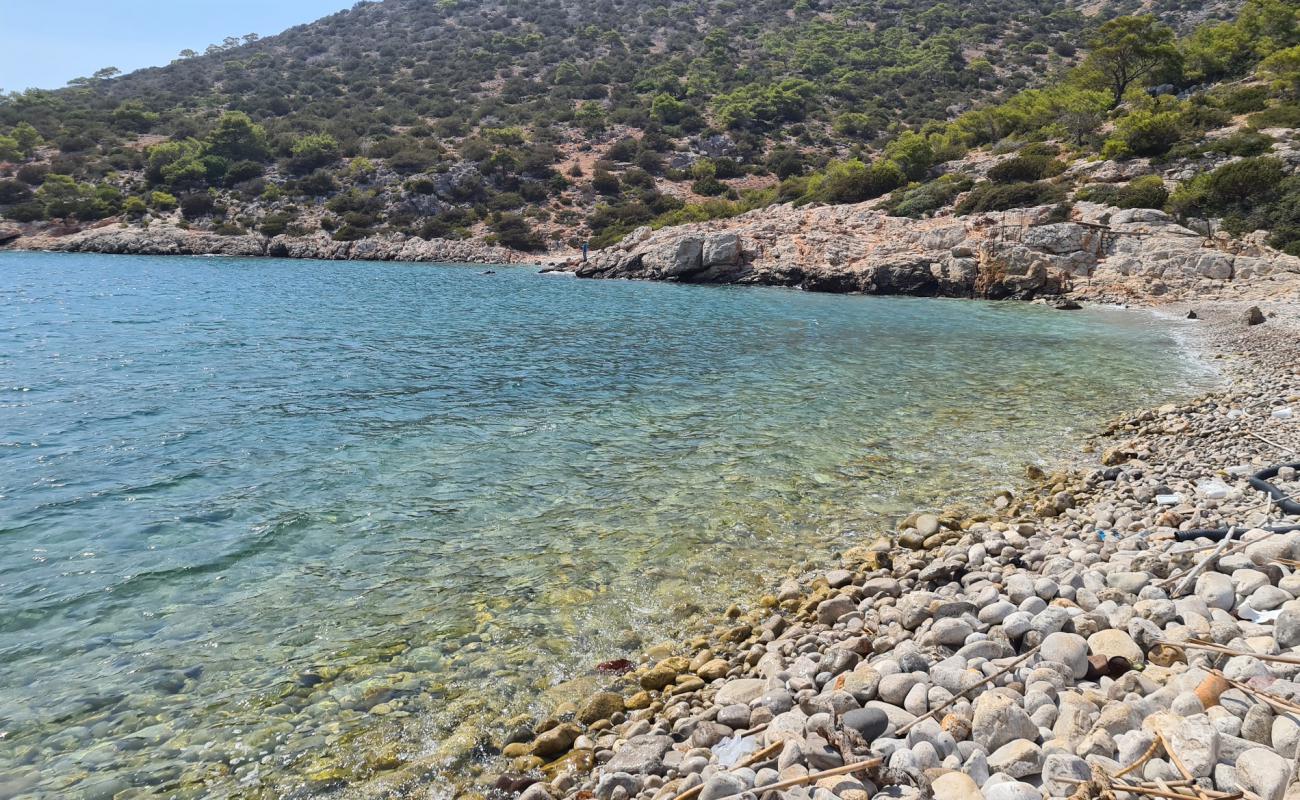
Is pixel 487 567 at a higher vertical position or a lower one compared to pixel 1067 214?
lower

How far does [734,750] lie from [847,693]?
802 mm

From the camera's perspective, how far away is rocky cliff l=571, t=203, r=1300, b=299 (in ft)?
104

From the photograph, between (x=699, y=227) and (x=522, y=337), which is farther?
(x=699, y=227)

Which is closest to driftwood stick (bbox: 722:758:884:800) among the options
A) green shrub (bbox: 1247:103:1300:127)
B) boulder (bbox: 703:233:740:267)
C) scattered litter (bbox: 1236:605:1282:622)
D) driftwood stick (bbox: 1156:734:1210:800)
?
driftwood stick (bbox: 1156:734:1210:800)

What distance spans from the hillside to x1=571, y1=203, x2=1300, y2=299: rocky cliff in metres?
14.7

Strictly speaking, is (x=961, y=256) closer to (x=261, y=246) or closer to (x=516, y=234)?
(x=516, y=234)

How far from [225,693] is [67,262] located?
57.8 m

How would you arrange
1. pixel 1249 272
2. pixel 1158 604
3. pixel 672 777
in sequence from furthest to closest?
pixel 1249 272 < pixel 1158 604 < pixel 672 777

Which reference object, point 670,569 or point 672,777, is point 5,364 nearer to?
point 670,569

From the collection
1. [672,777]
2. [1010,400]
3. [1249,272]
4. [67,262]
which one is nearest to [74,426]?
[672,777]

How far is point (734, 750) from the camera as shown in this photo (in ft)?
12.7

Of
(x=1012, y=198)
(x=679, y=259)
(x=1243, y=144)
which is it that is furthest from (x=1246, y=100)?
(x=679, y=259)

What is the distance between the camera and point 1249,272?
3059cm

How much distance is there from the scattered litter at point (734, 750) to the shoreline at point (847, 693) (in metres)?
0.05
